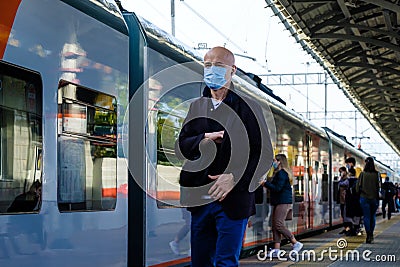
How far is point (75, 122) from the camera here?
256 inches

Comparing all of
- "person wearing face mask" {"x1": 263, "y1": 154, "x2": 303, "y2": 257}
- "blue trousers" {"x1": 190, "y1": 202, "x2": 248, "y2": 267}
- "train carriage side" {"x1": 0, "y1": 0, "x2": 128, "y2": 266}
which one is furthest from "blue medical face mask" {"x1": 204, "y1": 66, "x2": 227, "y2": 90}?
"person wearing face mask" {"x1": 263, "y1": 154, "x2": 303, "y2": 257}

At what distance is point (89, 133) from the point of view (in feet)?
22.3

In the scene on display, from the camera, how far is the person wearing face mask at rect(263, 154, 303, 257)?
44.0 feet

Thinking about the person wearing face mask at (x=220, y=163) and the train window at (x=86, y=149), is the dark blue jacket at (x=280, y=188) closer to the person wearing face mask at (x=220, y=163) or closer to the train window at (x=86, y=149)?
the train window at (x=86, y=149)

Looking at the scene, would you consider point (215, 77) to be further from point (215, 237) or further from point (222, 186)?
point (215, 237)

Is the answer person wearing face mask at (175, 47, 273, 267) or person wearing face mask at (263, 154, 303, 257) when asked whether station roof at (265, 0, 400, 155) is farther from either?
person wearing face mask at (175, 47, 273, 267)

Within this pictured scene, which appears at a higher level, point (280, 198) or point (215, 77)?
point (215, 77)

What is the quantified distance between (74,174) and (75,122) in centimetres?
40

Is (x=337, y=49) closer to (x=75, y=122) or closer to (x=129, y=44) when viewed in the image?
(x=129, y=44)

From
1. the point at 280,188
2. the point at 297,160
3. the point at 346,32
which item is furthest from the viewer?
the point at 346,32

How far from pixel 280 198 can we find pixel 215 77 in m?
8.92

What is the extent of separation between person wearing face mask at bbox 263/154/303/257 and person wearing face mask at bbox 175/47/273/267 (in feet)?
27.9

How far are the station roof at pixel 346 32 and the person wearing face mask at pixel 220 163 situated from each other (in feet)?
37.2

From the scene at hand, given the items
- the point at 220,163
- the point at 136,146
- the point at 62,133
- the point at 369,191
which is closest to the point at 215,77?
the point at 220,163
